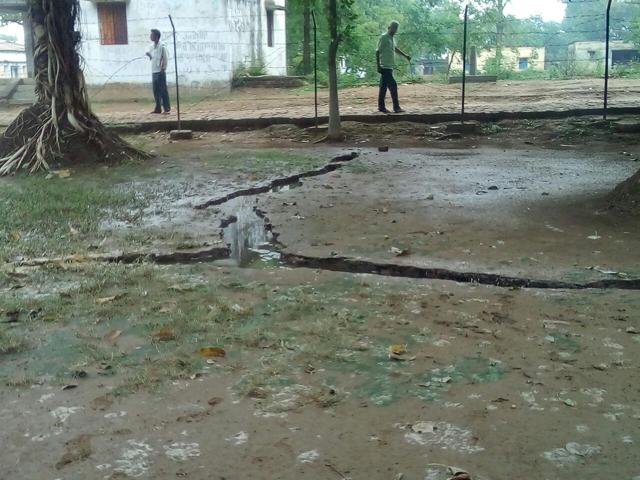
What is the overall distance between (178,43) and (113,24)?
199 cm

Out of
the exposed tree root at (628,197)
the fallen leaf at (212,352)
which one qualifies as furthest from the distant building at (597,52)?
the fallen leaf at (212,352)

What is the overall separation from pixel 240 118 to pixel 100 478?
11.3 meters

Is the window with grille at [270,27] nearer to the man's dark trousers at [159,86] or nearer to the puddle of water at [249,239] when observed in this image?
the man's dark trousers at [159,86]

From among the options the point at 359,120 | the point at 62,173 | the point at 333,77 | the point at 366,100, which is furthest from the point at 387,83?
the point at 62,173

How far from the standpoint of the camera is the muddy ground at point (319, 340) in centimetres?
249

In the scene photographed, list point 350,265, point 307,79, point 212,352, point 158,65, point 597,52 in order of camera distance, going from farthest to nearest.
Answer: point 597,52, point 307,79, point 158,65, point 350,265, point 212,352

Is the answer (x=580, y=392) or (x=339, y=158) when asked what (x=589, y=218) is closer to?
(x=580, y=392)

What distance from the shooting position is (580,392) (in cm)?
290

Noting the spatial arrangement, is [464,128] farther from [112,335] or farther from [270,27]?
[270,27]

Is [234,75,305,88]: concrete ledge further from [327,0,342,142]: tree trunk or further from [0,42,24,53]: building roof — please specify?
[0,42,24,53]: building roof

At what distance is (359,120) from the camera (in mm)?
12641

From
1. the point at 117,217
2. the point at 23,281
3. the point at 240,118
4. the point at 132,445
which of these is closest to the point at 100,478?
the point at 132,445

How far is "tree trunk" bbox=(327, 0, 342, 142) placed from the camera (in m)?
10.7

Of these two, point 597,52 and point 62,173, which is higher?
point 597,52
